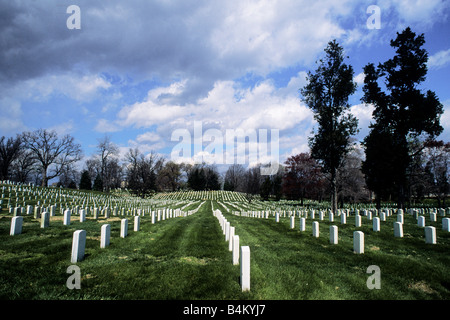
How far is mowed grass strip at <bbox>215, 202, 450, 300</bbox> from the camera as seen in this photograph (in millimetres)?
4316

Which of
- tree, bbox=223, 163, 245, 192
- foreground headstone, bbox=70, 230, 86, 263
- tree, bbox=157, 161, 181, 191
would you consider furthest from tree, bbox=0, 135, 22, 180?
tree, bbox=223, 163, 245, 192

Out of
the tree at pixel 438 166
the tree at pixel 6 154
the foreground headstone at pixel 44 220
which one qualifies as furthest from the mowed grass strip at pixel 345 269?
the tree at pixel 6 154

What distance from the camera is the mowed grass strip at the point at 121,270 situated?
401 cm

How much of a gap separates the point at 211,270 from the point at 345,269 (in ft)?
10.8

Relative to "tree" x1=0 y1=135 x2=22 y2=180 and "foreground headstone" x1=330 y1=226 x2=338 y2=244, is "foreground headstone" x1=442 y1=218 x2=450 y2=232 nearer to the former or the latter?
"foreground headstone" x1=330 y1=226 x2=338 y2=244

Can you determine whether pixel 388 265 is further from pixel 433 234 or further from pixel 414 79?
pixel 414 79

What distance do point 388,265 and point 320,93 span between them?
19375 mm

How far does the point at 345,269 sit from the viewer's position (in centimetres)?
567

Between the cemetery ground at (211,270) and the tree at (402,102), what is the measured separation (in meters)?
20.1

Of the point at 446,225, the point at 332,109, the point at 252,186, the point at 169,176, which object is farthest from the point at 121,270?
the point at 169,176

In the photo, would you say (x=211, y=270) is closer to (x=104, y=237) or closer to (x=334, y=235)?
(x=104, y=237)

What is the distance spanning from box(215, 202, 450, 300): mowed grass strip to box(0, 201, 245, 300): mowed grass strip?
892 millimetres
